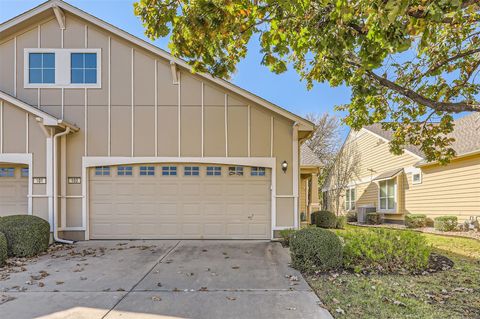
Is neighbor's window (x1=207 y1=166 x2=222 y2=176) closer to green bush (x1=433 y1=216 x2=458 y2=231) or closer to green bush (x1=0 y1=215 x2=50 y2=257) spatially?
green bush (x1=0 y1=215 x2=50 y2=257)

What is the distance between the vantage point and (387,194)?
16.8 m

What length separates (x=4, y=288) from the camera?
4.97 meters

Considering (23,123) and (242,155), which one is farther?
(242,155)

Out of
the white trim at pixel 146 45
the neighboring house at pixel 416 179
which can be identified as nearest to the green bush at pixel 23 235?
the white trim at pixel 146 45

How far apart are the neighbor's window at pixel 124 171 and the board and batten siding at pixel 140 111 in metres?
0.43

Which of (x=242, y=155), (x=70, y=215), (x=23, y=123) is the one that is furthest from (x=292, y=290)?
(x=23, y=123)

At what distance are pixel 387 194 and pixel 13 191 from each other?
1695cm

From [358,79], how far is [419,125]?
331cm

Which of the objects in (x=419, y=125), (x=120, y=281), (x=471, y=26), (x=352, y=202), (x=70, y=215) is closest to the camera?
(x=120, y=281)

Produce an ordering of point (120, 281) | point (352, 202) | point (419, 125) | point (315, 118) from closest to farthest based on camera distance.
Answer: point (120, 281) < point (419, 125) < point (352, 202) < point (315, 118)

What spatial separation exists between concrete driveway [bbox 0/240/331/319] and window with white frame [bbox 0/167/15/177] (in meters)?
3.62

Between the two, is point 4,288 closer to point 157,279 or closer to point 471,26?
point 157,279

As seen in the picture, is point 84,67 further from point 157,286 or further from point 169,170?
point 157,286

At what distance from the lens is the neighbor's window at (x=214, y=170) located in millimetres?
9586
